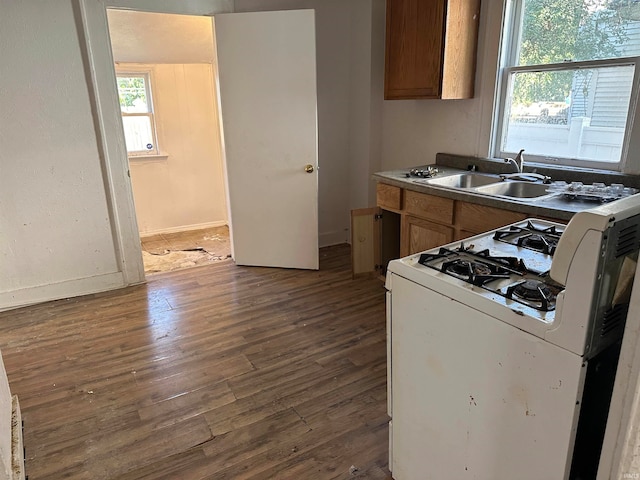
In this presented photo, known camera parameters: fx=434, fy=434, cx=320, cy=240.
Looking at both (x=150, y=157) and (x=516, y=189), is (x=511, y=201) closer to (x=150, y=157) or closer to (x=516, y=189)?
(x=516, y=189)

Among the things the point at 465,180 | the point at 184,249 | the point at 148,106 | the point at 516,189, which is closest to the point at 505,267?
the point at 516,189

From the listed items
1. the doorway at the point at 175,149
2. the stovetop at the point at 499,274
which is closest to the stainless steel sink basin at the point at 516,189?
the stovetop at the point at 499,274

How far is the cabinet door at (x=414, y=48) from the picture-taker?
288 centimetres

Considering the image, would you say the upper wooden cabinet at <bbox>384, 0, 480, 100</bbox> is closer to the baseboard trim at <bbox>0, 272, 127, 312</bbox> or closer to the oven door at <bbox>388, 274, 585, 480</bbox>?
the oven door at <bbox>388, 274, 585, 480</bbox>

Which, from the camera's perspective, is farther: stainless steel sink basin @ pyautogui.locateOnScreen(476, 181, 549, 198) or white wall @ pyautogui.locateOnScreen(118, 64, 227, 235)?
white wall @ pyautogui.locateOnScreen(118, 64, 227, 235)

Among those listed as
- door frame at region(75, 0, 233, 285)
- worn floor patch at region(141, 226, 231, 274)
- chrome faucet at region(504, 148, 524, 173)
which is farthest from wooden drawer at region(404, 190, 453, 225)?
door frame at region(75, 0, 233, 285)

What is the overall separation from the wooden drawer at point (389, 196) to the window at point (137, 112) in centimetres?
296

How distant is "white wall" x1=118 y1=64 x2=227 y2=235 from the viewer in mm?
4822

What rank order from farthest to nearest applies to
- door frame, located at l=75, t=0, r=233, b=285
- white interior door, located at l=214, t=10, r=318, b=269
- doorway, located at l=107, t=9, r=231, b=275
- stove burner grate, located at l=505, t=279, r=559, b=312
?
doorway, located at l=107, t=9, r=231, b=275 → white interior door, located at l=214, t=10, r=318, b=269 → door frame, located at l=75, t=0, r=233, b=285 → stove burner grate, located at l=505, t=279, r=559, b=312

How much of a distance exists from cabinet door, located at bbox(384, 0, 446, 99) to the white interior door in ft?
1.97

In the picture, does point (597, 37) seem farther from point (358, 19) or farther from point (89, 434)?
point (89, 434)

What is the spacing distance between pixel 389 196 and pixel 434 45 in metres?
1.05

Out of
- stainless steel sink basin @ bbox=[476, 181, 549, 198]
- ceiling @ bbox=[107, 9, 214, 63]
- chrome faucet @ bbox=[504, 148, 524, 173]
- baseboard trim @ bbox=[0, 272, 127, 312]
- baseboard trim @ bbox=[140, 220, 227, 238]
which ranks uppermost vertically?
ceiling @ bbox=[107, 9, 214, 63]

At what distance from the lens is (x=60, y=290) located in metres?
3.28
